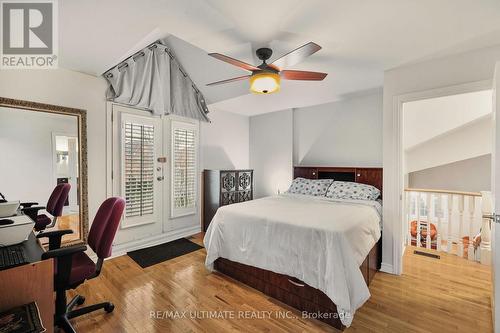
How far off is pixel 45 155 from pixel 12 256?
5.21ft

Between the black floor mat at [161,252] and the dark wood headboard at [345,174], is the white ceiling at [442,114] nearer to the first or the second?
the dark wood headboard at [345,174]

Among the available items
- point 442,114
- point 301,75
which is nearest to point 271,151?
point 301,75

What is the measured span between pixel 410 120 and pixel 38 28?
4.80 metres

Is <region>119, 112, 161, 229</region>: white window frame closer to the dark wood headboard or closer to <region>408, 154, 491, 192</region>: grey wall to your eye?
the dark wood headboard

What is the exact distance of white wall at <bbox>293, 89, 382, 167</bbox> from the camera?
351cm

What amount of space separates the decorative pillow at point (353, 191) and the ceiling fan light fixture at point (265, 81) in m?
1.87

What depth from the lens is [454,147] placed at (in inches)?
146

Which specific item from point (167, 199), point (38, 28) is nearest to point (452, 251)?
point (167, 199)

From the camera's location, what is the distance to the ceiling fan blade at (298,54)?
168 cm

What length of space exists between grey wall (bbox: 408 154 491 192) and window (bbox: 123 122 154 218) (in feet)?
16.4

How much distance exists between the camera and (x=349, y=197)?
3129mm

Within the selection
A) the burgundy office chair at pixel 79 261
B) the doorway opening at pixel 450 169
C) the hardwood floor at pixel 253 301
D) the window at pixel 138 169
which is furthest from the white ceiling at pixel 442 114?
the window at pixel 138 169

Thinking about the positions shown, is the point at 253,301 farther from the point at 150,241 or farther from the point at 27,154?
the point at 27,154

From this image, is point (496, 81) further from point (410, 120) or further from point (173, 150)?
point (173, 150)
